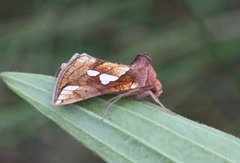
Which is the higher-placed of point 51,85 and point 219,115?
point 51,85

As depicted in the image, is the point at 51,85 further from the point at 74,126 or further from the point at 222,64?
the point at 222,64

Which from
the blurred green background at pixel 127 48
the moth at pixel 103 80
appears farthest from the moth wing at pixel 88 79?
the blurred green background at pixel 127 48

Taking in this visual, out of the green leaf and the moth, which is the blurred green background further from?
the green leaf

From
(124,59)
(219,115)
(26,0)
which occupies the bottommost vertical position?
(219,115)

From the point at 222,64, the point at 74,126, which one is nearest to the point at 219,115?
the point at 222,64

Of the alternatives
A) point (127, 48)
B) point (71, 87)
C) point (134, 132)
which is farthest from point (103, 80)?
point (127, 48)
